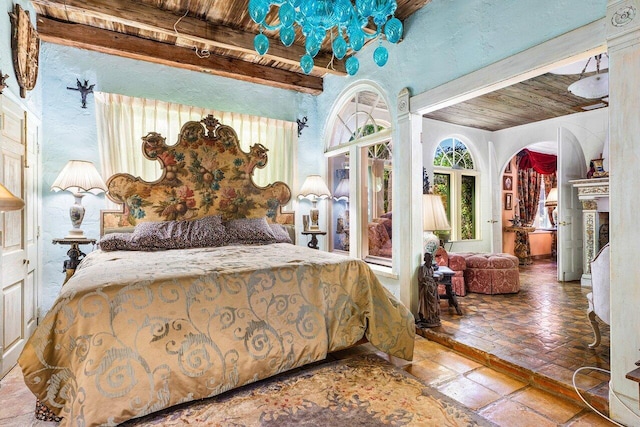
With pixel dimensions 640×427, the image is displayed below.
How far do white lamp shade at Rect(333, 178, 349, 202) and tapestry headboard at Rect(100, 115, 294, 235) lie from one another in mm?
868

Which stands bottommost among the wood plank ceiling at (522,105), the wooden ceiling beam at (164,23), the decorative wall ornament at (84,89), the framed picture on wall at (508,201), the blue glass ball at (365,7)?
the framed picture on wall at (508,201)

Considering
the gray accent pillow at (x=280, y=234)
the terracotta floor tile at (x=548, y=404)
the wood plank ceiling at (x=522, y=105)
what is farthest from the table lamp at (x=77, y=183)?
the wood plank ceiling at (x=522, y=105)

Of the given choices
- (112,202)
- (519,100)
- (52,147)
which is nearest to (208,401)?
(112,202)

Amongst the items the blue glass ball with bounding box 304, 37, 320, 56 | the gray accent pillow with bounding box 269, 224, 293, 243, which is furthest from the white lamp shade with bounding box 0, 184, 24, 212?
the gray accent pillow with bounding box 269, 224, 293, 243

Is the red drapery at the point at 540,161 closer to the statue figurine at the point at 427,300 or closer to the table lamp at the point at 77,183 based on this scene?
the statue figurine at the point at 427,300

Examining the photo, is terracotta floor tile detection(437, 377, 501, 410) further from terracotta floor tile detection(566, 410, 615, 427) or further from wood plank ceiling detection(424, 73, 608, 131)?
wood plank ceiling detection(424, 73, 608, 131)

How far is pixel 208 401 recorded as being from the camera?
1.95 metres

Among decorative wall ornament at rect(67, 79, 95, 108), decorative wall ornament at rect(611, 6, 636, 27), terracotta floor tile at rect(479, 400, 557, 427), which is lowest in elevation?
terracotta floor tile at rect(479, 400, 557, 427)

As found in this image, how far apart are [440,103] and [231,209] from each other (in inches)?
106

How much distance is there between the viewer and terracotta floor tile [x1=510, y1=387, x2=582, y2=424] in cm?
185

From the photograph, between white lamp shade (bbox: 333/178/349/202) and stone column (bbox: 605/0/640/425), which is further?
white lamp shade (bbox: 333/178/349/202)

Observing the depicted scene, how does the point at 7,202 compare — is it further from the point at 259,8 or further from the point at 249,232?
the point at 249,232

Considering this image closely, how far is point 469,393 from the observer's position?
209 cm

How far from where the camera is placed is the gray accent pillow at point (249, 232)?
11.9 ft
